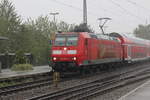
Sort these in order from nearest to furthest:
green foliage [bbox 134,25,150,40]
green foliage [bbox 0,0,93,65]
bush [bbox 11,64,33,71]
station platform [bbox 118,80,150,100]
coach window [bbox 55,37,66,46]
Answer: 1. station platform [bbox 118,80,150,100]
2. coach window [bbox 55,37,66,46]
3. bush [bbox 11,64,33,71]
4. green foliage [bbox 0,0,93,65]
5. green foliage [bbox 134,25,150,40]

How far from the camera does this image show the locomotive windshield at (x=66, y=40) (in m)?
22.3

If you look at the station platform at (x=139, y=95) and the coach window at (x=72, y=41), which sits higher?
the coach window at (x=72, y=41)

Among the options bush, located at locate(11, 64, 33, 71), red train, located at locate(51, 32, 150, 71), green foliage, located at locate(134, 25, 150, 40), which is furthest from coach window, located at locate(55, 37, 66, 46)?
green foliage, located at locate(134, 25, 150, 40)

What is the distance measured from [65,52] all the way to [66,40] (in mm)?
907

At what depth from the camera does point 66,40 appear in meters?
22.5

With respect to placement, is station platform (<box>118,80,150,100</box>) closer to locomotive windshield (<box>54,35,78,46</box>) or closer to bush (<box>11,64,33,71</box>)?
locomotive windshield (<box>54,35,78,46</box>)

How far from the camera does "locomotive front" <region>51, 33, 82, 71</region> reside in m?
21.7

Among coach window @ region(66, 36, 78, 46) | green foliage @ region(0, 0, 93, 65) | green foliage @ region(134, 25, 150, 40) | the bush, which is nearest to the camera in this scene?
coach window @ region(66, 36, 78, 46)

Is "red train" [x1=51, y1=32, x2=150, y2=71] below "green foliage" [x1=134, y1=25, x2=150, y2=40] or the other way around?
below

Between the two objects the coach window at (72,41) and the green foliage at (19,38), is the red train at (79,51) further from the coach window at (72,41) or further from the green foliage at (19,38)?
the green foliage at (19,38)

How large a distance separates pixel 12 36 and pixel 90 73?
12.0 m

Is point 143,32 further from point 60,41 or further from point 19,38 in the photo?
point 60,41

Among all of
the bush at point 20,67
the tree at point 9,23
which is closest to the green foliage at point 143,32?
the tree at point 9,23

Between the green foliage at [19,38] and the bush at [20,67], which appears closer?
the bush at [20,67]
